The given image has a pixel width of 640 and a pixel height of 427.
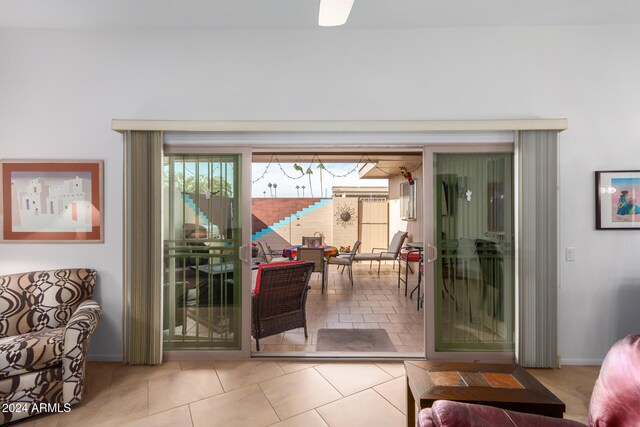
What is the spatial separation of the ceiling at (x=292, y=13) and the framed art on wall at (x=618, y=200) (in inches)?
55.4

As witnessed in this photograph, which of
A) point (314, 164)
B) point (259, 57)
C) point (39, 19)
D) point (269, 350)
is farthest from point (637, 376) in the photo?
point (314, 164)

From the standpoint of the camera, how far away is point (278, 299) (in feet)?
10.7

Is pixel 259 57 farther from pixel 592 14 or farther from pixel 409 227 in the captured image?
pixel 409 227

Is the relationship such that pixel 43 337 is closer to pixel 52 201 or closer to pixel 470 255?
pixel 52 201

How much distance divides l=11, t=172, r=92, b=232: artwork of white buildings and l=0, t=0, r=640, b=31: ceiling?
54.3 inches

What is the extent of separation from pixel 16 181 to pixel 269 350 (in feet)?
9.30

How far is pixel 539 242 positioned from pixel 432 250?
907 millimetres

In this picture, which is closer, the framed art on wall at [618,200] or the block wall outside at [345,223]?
the framed art on wall at [618,200]

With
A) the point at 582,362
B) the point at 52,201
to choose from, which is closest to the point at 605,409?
the point at 582,362

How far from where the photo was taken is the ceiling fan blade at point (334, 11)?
1.56 m

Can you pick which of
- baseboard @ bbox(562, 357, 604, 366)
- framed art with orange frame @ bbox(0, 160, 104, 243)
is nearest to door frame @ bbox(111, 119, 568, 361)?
framed art with orange frame @ bbox(0, 160, 104, 243)

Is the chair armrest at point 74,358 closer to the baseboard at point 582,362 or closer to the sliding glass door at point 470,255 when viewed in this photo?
the sliding glass door at point 470,255

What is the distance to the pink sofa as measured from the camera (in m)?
1.19

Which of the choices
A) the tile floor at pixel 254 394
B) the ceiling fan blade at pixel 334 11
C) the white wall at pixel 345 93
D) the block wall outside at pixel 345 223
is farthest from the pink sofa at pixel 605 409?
the block wall outside at pixel 345 223
